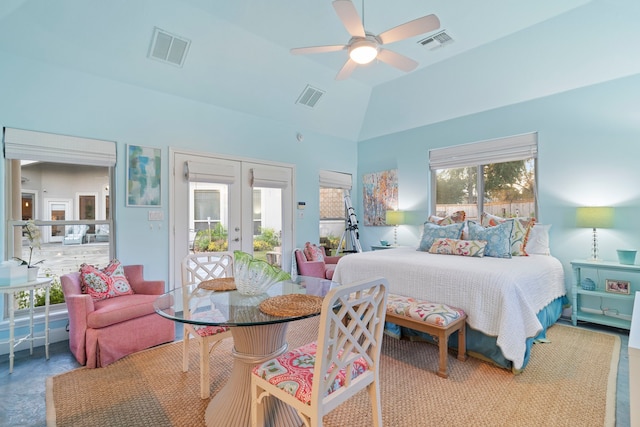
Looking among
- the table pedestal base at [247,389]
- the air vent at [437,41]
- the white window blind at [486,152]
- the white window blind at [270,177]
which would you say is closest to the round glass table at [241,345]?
the table pedestal base at [247,389]

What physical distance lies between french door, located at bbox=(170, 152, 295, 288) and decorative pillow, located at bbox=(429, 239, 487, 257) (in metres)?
2.32

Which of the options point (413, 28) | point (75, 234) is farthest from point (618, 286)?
point (75, 234)

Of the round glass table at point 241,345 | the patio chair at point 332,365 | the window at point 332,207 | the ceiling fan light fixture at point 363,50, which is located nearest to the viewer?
the patio chair at point 332,365

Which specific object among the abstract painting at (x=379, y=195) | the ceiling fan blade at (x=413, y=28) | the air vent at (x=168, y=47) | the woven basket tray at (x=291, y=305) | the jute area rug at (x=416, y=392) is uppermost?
the air vent at (x=168, y=47)

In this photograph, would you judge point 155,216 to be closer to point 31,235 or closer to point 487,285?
point 31,235

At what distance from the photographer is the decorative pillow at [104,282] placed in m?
2.91

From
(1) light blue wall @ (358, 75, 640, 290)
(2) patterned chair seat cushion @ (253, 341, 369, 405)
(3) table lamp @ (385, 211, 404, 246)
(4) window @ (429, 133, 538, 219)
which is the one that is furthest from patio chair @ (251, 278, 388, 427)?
(3) table lamp @ (385, 211, 404, 246)

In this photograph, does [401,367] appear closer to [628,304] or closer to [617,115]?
[628,304]

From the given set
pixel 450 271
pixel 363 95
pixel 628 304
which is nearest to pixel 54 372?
pixel 450 271

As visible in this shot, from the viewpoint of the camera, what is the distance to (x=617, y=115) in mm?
3502

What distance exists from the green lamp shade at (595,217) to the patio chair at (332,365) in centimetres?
325

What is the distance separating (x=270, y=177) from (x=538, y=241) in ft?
11.9

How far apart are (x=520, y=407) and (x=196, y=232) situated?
3724 millimetres

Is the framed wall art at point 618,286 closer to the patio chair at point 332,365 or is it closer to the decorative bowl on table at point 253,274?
the patio chair at point 332,365
